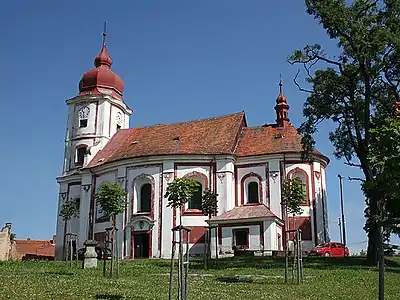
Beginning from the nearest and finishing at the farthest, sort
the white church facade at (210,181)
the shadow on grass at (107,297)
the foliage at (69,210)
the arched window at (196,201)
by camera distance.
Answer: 1. the shadow on grass at (107,297)
2. the white church facade at (210,181)
3. the arched window at (196,201)
4. the foliage at (69,210)

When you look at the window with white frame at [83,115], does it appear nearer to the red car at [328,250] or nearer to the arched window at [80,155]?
the arched window at [80,155]

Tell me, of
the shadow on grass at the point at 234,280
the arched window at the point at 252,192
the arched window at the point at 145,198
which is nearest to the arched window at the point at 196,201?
the arched window at the point at 145,198

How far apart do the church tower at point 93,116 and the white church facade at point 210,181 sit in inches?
56.3

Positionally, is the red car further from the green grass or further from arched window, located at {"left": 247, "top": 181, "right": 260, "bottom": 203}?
the green grass

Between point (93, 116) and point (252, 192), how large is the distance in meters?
19.3

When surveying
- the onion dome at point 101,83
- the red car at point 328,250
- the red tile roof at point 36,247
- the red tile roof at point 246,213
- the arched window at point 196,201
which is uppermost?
the onion dome at point 101,83

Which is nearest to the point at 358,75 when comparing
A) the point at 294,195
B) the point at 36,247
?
the point at 294,195

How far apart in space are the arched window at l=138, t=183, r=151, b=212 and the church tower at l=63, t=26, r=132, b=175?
8.96 meters

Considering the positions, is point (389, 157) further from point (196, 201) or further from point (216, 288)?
point (196, 201)

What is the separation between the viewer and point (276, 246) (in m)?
42.3

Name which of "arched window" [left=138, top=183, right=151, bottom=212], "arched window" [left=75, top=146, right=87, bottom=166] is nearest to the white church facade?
"arched window" [left=138, top=183, right=151, bottom=212]

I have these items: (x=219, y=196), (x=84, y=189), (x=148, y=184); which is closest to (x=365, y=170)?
(x=219, y=196)

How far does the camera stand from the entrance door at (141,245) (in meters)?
45.4

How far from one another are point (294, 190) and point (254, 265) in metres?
9.05
